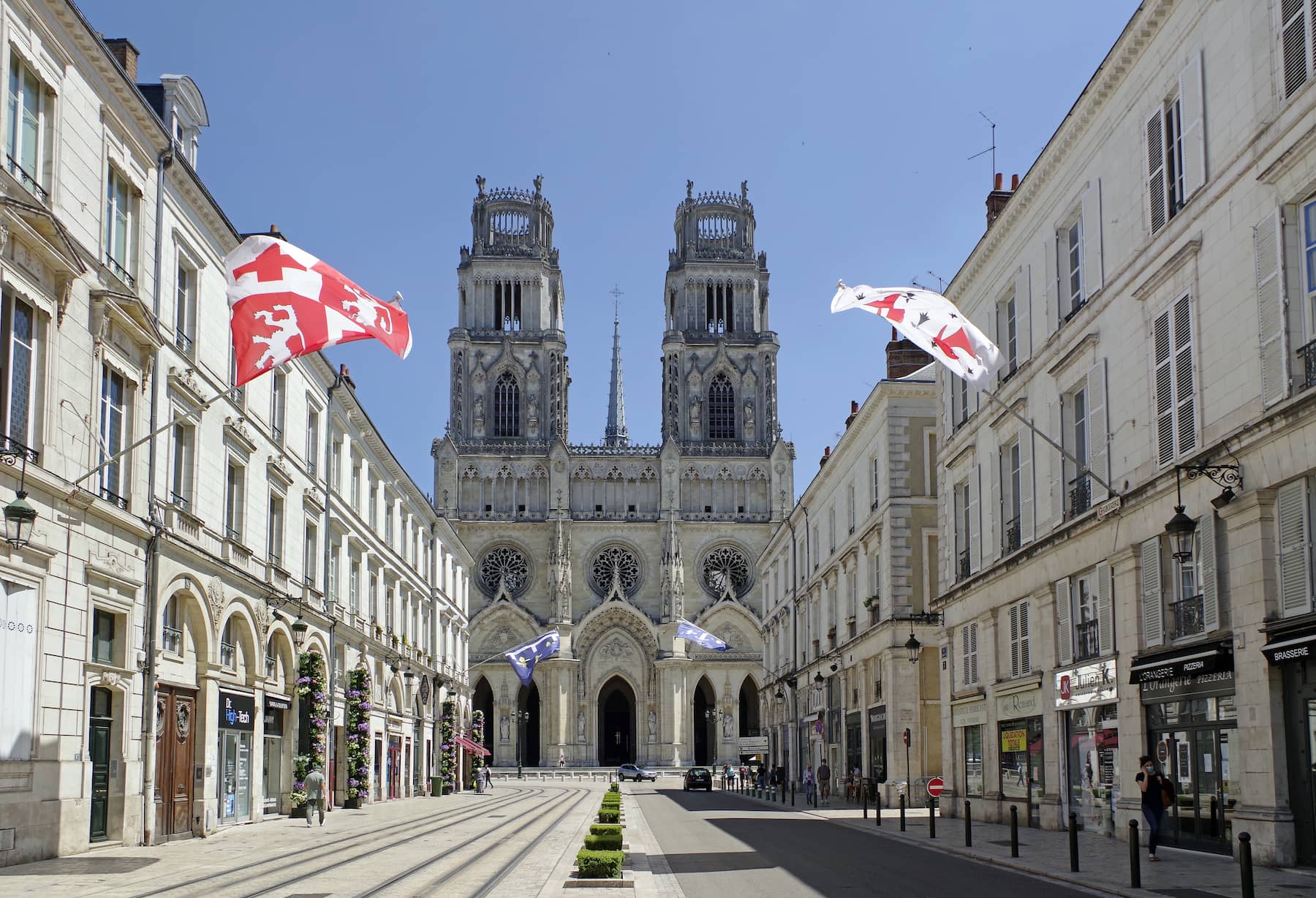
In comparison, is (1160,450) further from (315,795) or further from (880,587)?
(315,795)

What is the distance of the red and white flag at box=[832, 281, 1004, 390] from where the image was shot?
80.7 ft

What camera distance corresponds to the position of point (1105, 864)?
19719mm

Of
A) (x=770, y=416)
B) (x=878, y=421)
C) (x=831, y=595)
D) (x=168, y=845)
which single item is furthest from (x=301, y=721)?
(x=770, y=416)

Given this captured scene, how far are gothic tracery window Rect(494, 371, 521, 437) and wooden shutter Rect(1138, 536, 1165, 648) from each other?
81.2 metres

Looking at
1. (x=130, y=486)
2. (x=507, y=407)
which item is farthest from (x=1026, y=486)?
(x=507, y=407)

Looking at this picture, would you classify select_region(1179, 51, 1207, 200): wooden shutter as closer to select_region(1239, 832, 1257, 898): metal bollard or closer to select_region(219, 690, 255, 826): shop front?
select_region(1239, 832, 1257, 898): metal bollard

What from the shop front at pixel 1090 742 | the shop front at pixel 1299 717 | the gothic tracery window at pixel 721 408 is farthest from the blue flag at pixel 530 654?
the shop front at pixel 1299 717

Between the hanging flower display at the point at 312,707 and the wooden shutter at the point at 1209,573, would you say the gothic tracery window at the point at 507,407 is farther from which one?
the wooden shutter at the point at 1209,573

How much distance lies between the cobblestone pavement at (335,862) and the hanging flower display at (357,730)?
224 inches

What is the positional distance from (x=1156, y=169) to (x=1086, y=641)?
347 inches

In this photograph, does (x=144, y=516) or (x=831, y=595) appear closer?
(x=144, y=516)

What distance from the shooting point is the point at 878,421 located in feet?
140

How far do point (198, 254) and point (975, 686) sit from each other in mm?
20141

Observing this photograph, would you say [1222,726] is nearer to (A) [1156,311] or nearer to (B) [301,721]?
(A) [1156,311]
